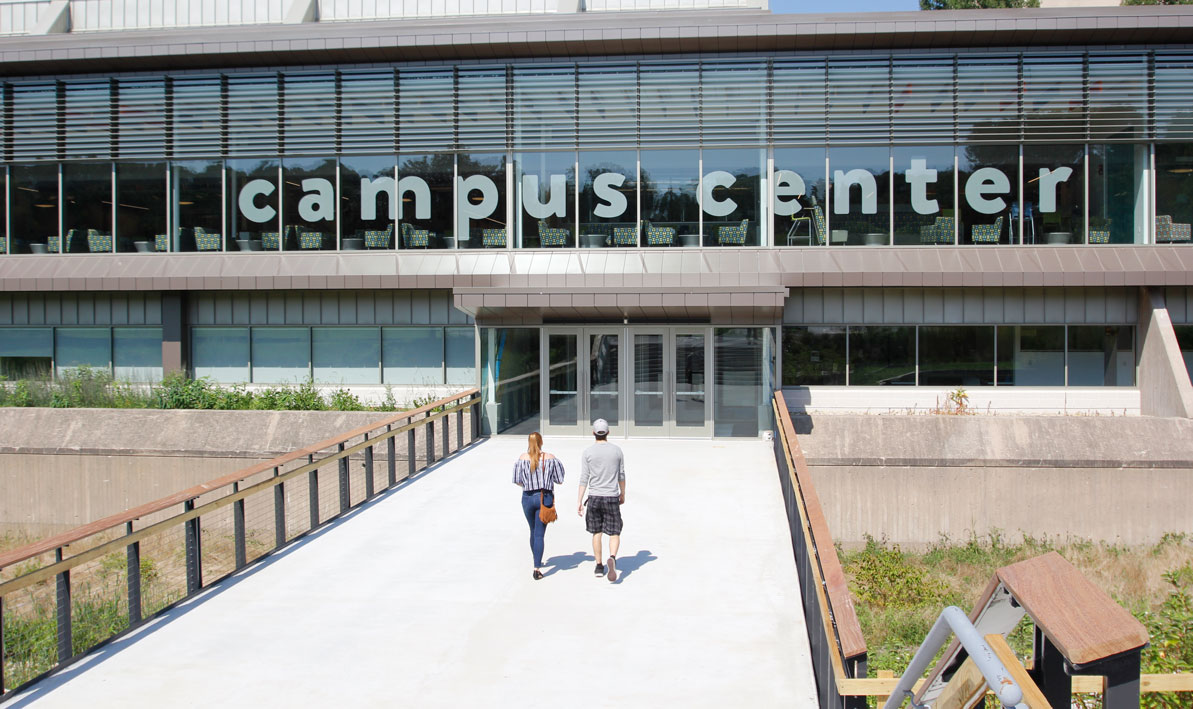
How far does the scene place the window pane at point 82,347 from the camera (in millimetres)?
22250

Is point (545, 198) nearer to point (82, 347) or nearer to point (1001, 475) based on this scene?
point (1001, 475)

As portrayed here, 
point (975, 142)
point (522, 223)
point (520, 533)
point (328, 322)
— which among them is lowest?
point (520, 533)

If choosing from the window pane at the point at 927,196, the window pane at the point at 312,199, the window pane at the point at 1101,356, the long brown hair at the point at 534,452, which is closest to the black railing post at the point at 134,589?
the long brown hair at the point at 534,452

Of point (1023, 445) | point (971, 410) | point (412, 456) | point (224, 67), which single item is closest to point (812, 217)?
point (971, 410)

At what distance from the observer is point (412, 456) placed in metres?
14.8

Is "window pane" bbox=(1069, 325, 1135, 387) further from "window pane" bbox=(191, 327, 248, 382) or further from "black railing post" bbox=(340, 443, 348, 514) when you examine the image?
"window pane" bbox=(191, 327, 248, 382)

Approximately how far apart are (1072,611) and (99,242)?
23.9m

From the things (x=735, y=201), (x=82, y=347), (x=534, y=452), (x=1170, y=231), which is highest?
(x=735, y=201)

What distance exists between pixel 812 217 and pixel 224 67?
14.1 metres

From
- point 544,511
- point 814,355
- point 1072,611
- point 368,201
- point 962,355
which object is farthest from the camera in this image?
point 368,201

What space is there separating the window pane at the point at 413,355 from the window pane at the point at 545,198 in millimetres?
3123

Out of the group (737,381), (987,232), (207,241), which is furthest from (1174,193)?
(207,241)

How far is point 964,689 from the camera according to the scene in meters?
2.66

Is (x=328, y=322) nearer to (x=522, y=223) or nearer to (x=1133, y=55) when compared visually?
(x=522, y=223)
